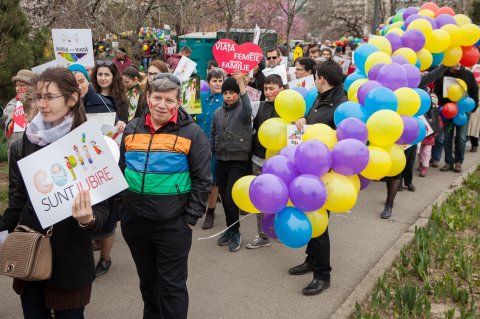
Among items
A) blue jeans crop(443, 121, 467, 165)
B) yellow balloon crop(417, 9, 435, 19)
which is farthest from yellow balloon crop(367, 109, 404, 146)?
blue jeans crop(443, 121, 467, 165)

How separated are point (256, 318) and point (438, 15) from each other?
4807 millimetres

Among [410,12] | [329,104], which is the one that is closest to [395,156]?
[329,104]

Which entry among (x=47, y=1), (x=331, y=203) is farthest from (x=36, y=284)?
(x=47, y=1)

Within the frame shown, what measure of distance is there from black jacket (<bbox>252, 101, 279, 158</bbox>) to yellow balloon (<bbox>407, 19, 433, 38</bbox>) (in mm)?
2238

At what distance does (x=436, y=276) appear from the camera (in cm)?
445

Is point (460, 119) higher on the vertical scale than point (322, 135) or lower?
lower

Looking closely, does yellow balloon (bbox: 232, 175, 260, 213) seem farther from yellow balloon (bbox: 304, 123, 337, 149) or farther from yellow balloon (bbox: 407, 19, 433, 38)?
yellow balloon (bbox: 407, 19, 433, 38)

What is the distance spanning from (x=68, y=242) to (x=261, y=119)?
2.76 metres

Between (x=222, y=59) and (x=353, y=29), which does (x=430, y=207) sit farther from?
(x=353, y=29)

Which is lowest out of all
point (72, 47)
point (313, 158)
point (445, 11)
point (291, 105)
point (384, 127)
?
point (313, 158)

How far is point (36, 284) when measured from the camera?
2.60m

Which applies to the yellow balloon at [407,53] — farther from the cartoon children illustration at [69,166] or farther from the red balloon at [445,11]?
the cartoon children illustration at [69,166]

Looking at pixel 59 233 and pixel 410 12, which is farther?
pixel 410 12

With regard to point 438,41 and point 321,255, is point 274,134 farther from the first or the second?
point 438,41
